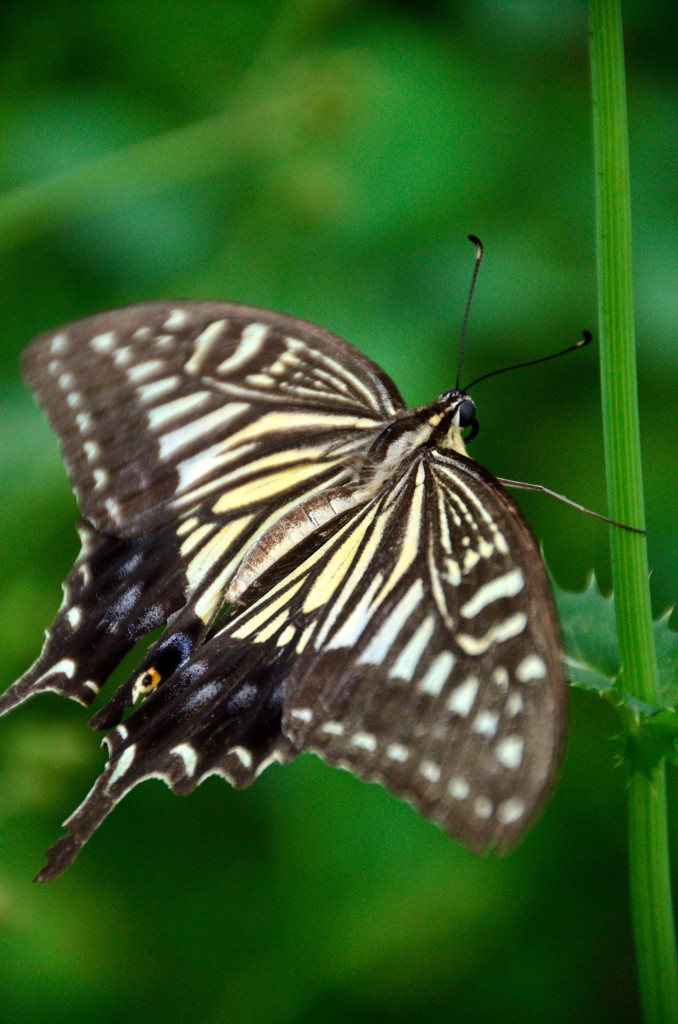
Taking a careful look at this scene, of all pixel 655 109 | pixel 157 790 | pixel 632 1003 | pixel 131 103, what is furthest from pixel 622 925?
pixel 131 103

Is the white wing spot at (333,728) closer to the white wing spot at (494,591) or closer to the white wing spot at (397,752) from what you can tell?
the white wing spot at (397,752)

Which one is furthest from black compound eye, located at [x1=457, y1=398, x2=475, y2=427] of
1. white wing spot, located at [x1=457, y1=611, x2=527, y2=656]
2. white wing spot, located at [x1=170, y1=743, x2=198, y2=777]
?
white wing spot, located at [x1=170, y1=743, x2=198, y2=777]

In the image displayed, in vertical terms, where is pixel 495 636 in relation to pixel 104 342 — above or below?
below

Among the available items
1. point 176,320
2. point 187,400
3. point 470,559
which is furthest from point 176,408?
point 470,559

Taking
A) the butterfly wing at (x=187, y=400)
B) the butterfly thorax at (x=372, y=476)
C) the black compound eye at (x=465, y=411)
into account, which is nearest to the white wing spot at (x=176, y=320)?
the butterfly wing at (x=187, y=400)

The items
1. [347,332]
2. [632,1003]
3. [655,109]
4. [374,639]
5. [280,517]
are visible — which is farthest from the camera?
[655,109]

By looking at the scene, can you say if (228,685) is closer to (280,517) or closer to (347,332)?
(280,517)

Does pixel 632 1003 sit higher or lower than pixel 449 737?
lower

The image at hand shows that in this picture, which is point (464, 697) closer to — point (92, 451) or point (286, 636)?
point (286, 636)
